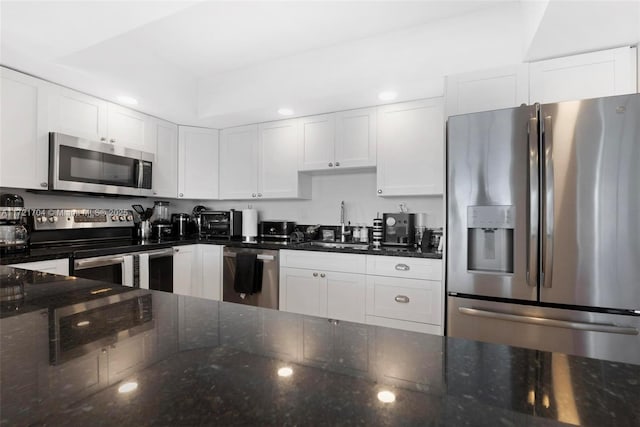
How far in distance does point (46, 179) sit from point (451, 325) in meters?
3.01

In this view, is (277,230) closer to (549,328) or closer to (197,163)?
(197,163)

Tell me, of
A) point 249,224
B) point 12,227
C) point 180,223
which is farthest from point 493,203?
point 180,223

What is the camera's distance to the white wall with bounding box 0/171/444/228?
9.58ft

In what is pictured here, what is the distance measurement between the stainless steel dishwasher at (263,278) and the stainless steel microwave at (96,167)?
103 centimetres

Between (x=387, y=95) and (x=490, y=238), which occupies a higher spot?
(x=387, y=95)

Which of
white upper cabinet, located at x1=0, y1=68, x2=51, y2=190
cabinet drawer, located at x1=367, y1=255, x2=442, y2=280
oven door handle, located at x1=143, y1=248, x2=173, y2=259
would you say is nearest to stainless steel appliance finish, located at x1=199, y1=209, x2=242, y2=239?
oven door handle, located at x1=143, y1=248, x2=173, y2=259

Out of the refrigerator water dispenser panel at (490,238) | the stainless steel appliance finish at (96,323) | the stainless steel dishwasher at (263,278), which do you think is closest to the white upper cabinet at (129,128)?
the stainless steel dishwasher at (263,278)

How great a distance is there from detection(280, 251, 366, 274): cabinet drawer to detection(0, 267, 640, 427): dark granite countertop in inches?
74.9

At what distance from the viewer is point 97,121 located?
2.72m

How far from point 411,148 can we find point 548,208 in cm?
122

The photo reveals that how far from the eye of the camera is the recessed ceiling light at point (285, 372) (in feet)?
1.49

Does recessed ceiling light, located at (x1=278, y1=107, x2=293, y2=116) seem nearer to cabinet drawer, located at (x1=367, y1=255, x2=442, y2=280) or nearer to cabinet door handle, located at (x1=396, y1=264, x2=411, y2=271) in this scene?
cabinet drawer, located at (x1=367, y1=255, x2=442, y2=280)

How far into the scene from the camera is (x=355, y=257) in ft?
8.38

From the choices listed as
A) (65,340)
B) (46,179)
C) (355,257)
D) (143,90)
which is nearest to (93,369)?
(65,340)
